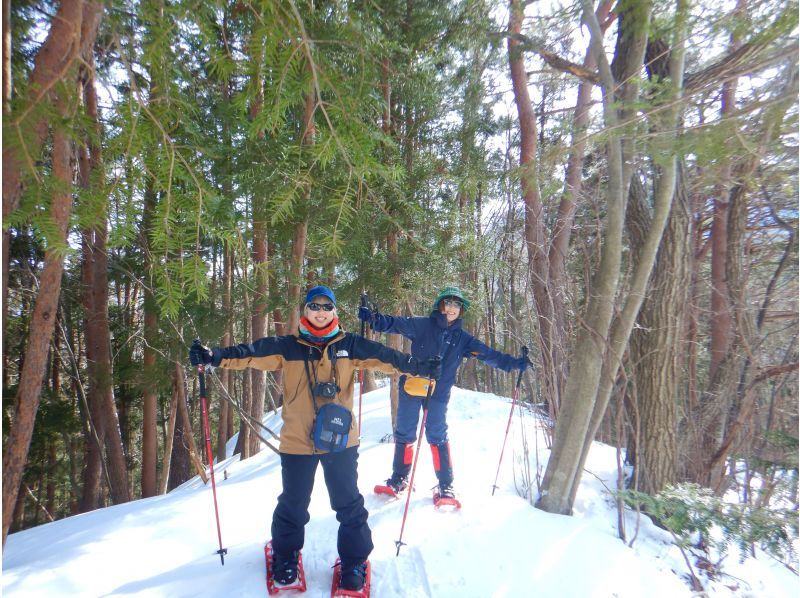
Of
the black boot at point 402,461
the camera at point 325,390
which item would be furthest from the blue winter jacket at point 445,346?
the camera at point 325,390

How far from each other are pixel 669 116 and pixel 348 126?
2.04 meters

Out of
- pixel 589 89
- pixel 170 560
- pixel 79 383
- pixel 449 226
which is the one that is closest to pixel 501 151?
pixel 589 89

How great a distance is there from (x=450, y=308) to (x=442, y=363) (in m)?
0.53

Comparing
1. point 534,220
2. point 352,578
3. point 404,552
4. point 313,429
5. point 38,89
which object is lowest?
point 404,552

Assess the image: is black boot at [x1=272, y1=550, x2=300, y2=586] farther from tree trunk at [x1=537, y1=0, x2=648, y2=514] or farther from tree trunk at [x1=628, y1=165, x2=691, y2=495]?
tree trunk at [x1=628, y1=165, x2=691, y2=495]

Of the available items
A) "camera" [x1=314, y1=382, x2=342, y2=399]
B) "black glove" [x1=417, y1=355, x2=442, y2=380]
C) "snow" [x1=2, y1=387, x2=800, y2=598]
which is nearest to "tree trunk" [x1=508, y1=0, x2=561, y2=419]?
"snow" [x1=2, y1=387, x2=800, y2=598]

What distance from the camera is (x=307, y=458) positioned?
2771 millimetres

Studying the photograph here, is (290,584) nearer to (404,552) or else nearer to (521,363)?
(404,552)

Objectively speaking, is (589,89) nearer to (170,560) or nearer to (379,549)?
(379,549)

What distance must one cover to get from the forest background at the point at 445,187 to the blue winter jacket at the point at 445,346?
698 mm

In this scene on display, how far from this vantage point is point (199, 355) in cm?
267

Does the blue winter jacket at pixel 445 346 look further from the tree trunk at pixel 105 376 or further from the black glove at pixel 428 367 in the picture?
the tree trunk at pixel 105 376

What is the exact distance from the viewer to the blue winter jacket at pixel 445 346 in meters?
3.95

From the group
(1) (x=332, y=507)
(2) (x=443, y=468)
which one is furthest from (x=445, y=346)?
(1) (x=332, y=507)
